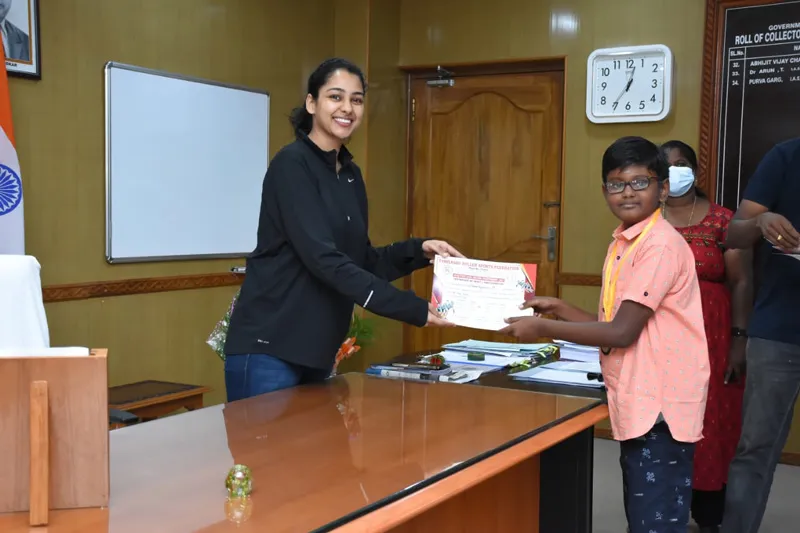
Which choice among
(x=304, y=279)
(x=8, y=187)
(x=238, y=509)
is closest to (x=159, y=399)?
(x=8, y=187)

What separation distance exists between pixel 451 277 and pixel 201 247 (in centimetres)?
250

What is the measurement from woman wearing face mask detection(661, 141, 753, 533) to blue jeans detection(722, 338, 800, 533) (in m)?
0.47

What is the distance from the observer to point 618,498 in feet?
12.3

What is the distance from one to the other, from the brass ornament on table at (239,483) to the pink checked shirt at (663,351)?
1.04 metres

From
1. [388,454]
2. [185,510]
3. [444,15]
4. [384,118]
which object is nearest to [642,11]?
[444,15]

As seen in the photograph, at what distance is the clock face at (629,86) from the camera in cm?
464

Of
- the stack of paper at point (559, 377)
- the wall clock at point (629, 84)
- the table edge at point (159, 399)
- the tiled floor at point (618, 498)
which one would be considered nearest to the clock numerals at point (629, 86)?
the wall clock at point (629, 84)

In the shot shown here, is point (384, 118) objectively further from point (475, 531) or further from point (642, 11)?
point (475, 531)

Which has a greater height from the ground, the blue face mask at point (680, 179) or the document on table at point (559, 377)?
the blue face mask at point (680, 179)

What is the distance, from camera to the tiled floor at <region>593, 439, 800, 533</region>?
344 centimetres

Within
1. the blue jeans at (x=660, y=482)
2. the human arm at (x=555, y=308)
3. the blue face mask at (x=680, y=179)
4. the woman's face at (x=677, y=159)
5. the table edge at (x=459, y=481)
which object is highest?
the woman's face at (x=677, y=159)

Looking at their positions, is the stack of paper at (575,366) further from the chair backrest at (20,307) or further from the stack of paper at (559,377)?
the chair backrest at (20,307)

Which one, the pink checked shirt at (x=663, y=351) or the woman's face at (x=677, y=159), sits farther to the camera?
the woman's face at (x=677, y=159)

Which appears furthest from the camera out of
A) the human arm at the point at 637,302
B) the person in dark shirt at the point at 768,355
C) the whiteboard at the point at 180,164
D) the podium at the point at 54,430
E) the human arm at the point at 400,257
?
the whiteboard at the point at 180,164
